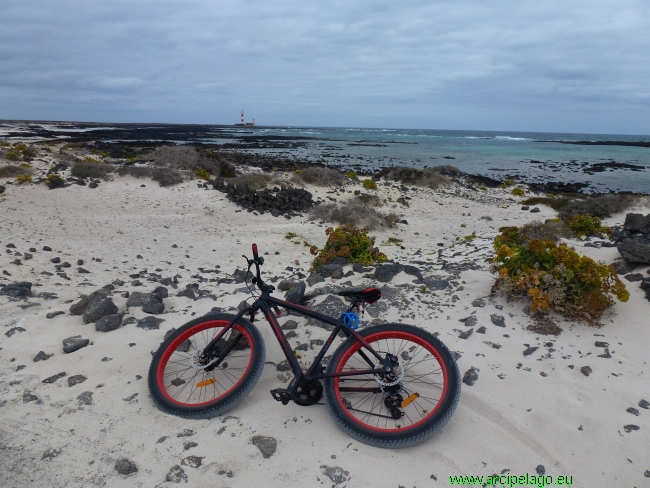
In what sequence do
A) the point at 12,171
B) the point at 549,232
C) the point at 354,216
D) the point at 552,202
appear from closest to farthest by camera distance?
the point at 549,232, the point at 354,216, the point at 12,171, the point at 552,202

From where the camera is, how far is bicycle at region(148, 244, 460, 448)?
2.92 meters

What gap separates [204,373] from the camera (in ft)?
12.0

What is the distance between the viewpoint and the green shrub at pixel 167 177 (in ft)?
51.4

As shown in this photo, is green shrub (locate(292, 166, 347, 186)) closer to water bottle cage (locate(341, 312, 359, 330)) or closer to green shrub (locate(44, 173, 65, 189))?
green shrub (locate(44, 173, 65, 189))

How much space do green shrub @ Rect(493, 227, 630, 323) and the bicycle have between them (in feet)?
6.52

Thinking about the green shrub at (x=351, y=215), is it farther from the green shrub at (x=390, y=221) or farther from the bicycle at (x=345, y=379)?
the bicycle at (x=345, y=379)

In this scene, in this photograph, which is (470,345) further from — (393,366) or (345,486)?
(345,486)

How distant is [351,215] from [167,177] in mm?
8204

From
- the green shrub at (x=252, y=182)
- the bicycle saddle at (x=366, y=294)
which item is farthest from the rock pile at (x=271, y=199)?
the bicycle saddle at (x=366, y=294)

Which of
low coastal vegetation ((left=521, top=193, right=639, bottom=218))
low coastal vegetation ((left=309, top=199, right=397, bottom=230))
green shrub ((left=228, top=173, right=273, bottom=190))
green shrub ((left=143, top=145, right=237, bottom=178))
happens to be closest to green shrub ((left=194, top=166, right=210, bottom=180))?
green shrub ((left=143, top=145, right=237, bottom=178))

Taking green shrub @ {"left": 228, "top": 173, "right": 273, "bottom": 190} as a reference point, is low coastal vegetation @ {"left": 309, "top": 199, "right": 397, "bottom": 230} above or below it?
below

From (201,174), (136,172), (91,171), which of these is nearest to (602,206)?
(201,174)

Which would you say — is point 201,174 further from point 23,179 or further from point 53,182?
point 23,179

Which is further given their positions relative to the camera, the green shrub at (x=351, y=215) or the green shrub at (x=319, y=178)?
the green shrub at (x=319, y=178)
